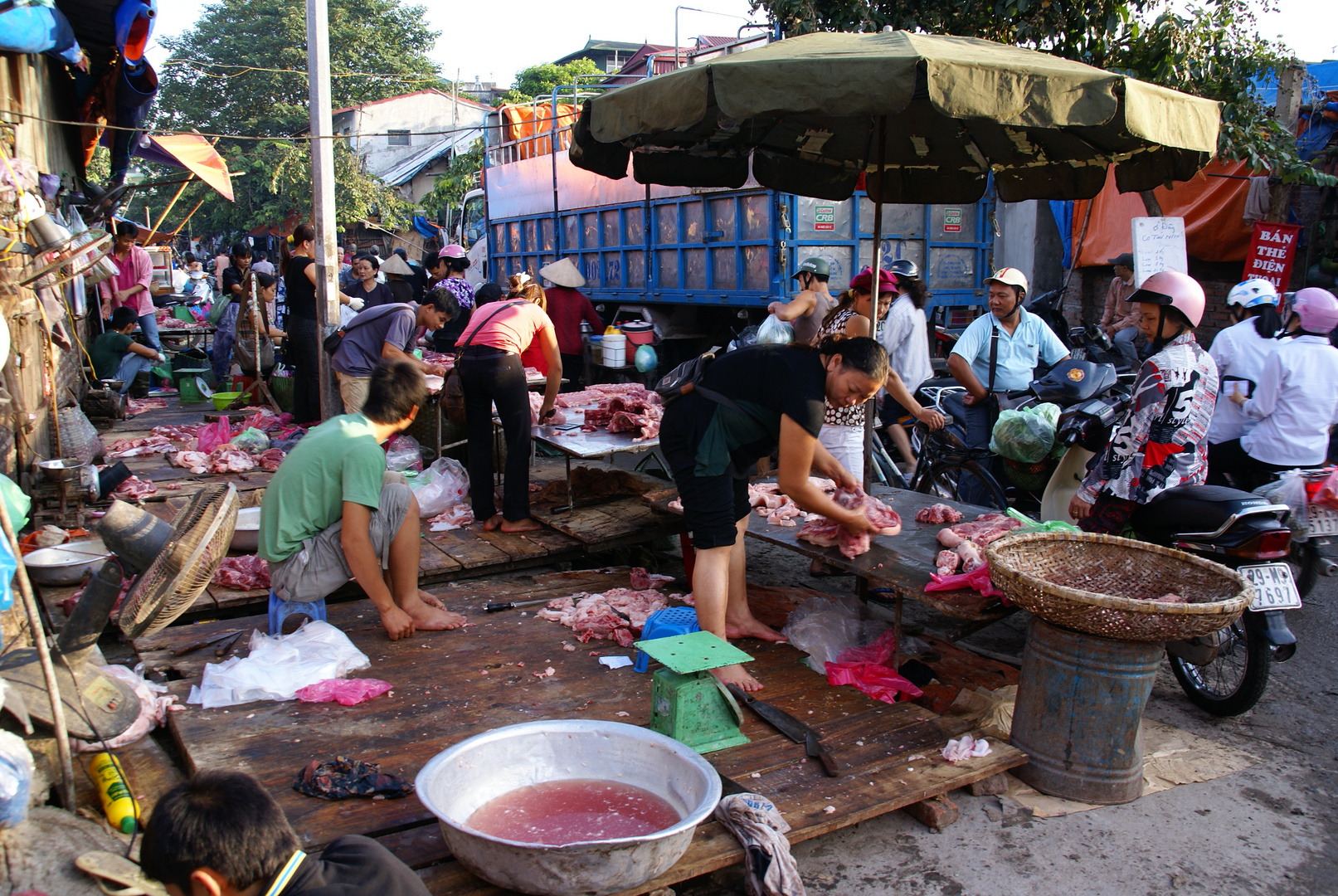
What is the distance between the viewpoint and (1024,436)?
582 centimetres

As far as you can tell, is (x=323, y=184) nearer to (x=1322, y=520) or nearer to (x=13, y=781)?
(x=13, y=781)

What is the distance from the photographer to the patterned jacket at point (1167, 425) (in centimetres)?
416

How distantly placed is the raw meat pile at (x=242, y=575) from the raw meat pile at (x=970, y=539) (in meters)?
3.71

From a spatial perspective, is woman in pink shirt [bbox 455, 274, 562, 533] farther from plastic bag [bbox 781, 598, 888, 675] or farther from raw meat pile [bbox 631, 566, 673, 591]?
plastic bag [bbox 781, 598, 888, 675]

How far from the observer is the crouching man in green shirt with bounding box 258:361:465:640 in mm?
4215

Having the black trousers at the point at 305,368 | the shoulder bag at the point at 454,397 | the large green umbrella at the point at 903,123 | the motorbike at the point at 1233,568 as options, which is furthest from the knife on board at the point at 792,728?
the black trousers at the point at 305,368

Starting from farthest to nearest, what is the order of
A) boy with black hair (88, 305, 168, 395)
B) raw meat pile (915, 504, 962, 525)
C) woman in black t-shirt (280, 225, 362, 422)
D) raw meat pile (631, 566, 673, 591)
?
boy with black hair (88, 305, 168, 395) < woman in black t-shirt (280, 225, 362, 422) < raw meat pile (631, 566, 673, 591) < raw meat pile (915, 504, 962, 525)

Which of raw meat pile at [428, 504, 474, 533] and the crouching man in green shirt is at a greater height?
the crouching man in green shirt

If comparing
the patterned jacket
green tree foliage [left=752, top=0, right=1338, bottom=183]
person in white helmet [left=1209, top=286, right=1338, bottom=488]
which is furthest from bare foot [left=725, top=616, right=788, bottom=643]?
green tree foliage [left=752, top=0, right=1338, bottom=183]

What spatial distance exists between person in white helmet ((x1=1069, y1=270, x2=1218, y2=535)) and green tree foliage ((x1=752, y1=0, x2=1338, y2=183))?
6.48 metres

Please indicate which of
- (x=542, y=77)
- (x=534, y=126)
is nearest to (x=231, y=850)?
(x=534, y=126)

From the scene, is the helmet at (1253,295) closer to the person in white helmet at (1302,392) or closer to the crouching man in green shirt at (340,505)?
the person in white helmet at (1302,392)

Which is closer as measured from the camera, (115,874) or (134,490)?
(115,874)

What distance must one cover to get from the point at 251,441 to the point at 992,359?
6945mm
